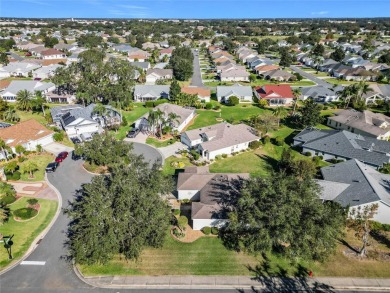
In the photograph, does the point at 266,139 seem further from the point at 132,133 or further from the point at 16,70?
the point at 16,70

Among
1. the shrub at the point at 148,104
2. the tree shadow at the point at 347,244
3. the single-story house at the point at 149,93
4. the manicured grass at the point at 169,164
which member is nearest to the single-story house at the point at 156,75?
the single-story house at the point at 149,93

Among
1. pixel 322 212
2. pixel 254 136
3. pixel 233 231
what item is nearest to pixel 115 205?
pixel 233 231

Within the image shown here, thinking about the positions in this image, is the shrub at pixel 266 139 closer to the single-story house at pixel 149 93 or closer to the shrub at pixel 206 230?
the shrub at pixel 206 230

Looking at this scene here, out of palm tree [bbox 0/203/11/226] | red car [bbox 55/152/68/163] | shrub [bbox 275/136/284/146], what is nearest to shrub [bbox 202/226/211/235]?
palm tree [bbox 0/203/11/226]

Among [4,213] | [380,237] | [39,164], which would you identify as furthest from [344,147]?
[39,164]

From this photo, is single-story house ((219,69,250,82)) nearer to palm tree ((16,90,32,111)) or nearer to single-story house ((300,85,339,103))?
single-story house ((300,85,339,103))
